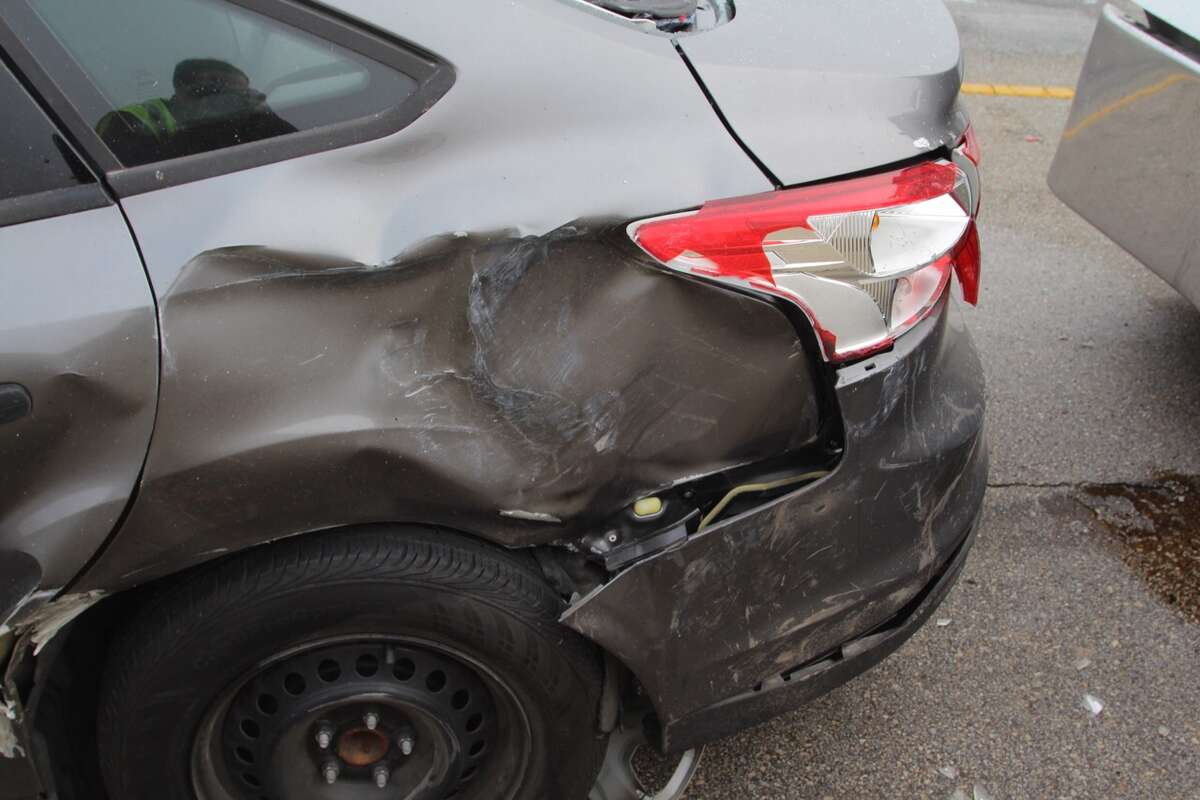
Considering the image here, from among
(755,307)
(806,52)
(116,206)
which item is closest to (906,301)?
(755,307)

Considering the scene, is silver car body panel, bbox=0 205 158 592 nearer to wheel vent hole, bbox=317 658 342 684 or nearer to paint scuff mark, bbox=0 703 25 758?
paint scuff mark, bbox=0 703 25 758

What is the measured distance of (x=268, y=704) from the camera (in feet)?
5.88

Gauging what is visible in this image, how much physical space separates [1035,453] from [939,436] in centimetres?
152

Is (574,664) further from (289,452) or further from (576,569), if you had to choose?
(289,452)

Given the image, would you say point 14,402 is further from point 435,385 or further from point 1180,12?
point 1180,12

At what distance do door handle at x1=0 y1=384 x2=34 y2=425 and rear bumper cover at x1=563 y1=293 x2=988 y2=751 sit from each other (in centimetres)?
83

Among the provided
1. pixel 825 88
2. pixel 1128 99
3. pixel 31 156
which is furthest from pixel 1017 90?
pixel 31 156

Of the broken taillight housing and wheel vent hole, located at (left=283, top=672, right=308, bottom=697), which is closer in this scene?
the broken taillight housing

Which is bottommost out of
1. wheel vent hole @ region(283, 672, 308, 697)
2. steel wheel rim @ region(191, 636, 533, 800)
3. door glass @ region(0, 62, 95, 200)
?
steel wheel rim @ region(191, 636, 533, 800)

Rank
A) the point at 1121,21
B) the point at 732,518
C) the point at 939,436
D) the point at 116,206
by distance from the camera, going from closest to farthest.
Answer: the point at 116,206
the point at 732,518
the point at 939,436
the point at 1121,21

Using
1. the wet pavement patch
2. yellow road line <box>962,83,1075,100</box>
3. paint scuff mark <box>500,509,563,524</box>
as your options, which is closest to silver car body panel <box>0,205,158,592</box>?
paint scuff mark <box>500,509,563,524</box>

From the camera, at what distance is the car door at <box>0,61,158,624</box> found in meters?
1.46

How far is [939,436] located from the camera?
188cm

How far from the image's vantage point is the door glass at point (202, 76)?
1.51m
